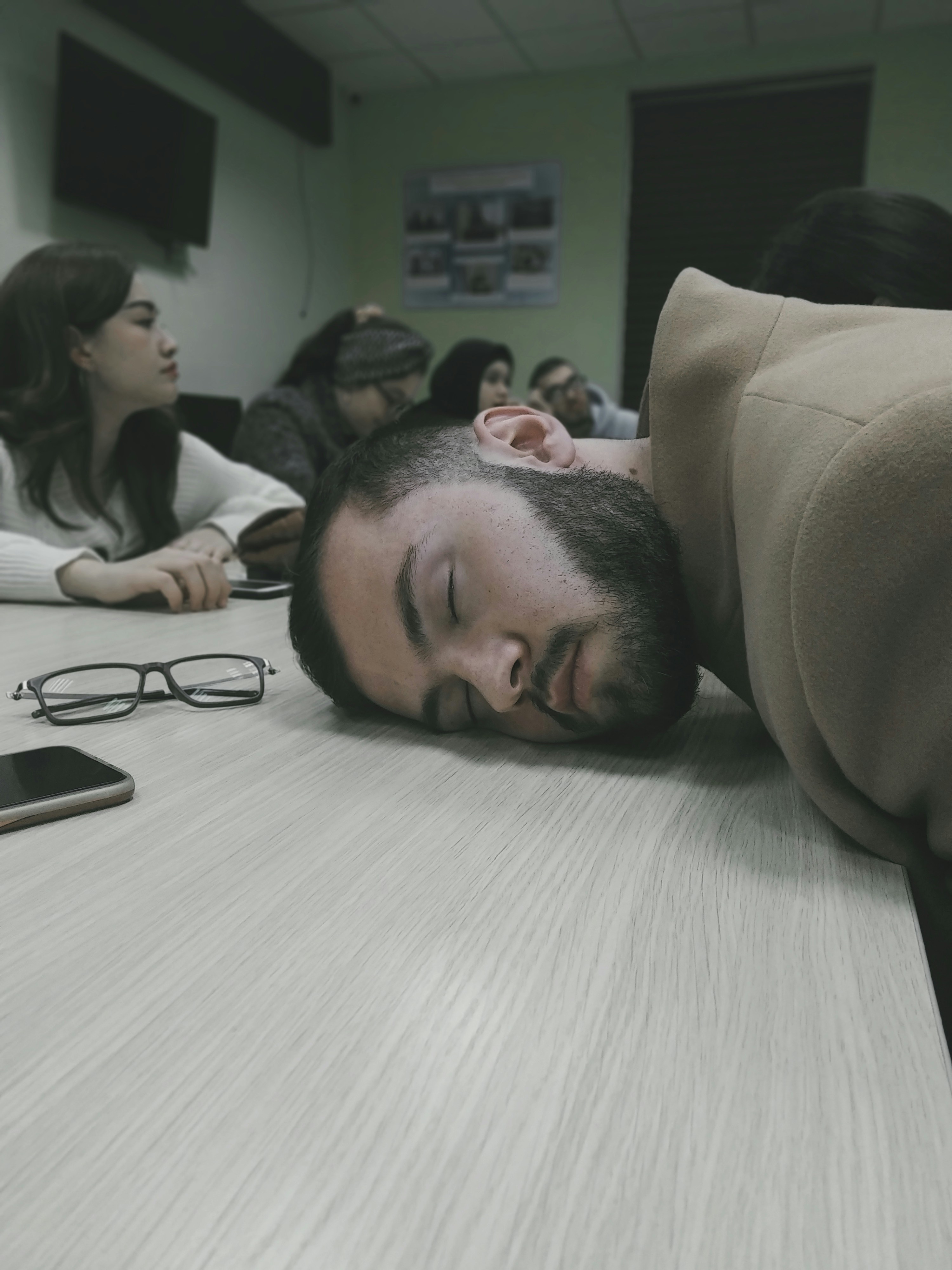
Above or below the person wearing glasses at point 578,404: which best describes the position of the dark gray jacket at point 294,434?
below

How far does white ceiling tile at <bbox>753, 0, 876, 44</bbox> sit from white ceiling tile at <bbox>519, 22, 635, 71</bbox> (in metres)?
0.56

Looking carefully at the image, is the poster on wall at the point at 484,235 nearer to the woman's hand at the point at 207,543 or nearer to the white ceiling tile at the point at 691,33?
the white ceiling tile at the point at 691,33

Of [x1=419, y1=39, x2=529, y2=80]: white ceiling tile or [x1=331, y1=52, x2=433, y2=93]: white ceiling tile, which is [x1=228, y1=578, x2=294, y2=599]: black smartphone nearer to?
[x1=419, y1=39, x2=529, y2=80]: white ceiling tile

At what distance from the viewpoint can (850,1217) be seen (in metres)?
0.26

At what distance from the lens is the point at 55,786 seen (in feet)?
1.83

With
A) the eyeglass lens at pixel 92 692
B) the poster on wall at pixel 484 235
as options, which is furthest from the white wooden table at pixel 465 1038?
the poster on wall at pixel 484 235

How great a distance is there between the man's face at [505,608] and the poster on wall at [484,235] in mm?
3834

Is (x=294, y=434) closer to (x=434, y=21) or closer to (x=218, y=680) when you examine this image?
(x=434, y=21)

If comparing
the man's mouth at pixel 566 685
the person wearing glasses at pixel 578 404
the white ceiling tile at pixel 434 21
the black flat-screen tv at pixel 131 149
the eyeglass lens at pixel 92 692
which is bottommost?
the eyeglass lens at pixel 92 692

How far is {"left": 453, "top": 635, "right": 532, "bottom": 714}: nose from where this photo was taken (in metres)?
0.66

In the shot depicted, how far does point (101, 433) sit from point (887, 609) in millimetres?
1976

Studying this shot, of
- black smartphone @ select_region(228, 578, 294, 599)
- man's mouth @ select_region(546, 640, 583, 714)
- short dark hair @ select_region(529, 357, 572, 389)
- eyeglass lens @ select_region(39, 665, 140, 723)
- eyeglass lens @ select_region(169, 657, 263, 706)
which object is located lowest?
eyeglass lens @ select_region(39, 665, 140, 723)

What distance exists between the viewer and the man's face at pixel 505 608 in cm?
67

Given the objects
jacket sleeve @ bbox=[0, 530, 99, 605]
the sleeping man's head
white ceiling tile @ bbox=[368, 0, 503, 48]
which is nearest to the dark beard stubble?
the sleeping man's head
